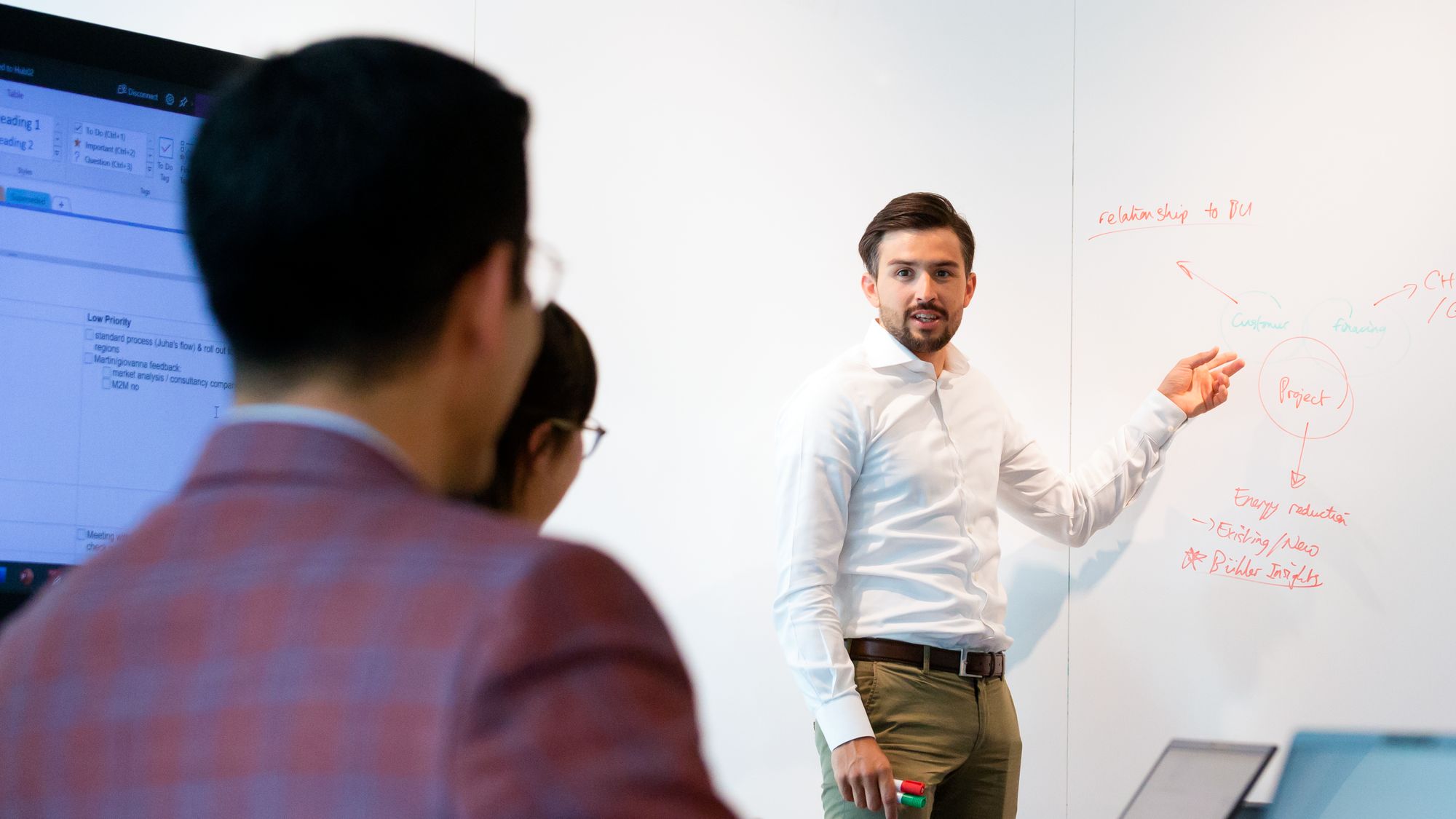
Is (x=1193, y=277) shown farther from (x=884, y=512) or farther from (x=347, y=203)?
(x=347, y=203)

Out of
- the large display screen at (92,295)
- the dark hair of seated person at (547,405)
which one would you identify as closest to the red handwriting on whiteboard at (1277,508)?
the dark hair of seated person at (547,405)

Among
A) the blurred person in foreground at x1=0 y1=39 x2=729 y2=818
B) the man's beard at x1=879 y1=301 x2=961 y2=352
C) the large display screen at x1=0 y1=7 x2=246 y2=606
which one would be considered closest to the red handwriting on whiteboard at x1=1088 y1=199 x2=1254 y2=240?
the man's beard at x1=879 y1=301 x2=961 y2=352

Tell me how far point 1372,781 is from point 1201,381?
3.74 ft

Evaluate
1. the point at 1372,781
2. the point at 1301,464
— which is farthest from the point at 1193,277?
the point at 1372,781

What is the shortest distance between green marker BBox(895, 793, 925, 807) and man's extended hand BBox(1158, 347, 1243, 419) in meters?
1.06

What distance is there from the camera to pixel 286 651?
0.56 metres

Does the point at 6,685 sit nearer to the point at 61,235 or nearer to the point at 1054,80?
the point at 61,235

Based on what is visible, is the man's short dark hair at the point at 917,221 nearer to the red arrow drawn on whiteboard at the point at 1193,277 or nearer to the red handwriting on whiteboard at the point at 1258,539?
the red arrow drawn on whiteboard at the point at 1193,277

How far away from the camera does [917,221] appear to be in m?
2.72

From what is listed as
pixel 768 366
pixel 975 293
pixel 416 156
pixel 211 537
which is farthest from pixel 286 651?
pixel 975 293

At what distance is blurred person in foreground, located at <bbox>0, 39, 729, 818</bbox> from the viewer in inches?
21.0

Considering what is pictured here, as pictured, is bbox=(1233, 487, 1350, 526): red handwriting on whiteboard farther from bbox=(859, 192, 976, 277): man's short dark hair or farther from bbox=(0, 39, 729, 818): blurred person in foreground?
bbox=(0, 39, 729, 818): blurred person in foreground

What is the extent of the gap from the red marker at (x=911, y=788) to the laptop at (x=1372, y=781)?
64cm

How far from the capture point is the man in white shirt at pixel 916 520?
95.4 inches
